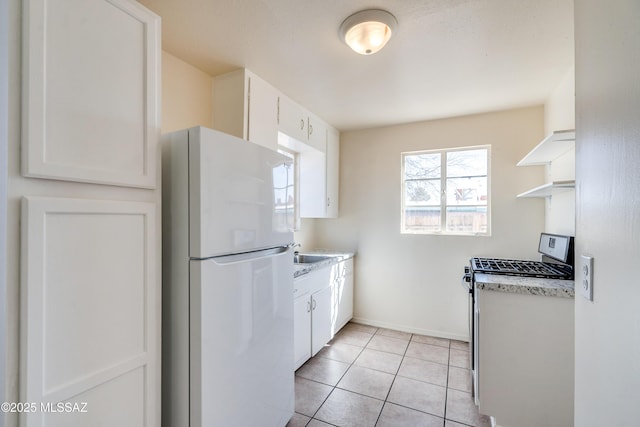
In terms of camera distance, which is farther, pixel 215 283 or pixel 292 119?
pixel 292 119

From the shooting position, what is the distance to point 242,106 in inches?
80.0

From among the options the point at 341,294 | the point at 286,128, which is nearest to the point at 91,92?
the point at 286,128

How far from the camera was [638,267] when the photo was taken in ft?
2.03

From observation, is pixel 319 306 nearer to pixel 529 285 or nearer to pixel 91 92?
pixel 529 285

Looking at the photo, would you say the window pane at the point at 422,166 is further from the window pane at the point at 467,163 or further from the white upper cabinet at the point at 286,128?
the white upper cabinet at the point at 286,128

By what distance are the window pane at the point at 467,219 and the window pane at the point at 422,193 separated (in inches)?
8.0

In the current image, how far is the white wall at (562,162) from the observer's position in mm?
2027

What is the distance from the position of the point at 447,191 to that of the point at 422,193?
26 cm

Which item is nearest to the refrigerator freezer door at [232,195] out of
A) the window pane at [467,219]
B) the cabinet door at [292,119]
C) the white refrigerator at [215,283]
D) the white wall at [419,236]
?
the white refrigerator at [215,283]

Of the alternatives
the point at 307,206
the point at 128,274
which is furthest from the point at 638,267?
the point at 307,206

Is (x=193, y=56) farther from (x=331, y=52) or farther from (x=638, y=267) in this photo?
(x=638, y=267)

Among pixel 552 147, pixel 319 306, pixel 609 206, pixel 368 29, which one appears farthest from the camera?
pixel 319 306

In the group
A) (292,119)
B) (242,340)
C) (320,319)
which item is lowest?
(320,319)

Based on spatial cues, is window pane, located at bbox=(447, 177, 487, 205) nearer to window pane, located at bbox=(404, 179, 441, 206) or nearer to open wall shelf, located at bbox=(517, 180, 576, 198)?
window pane, located at bbox=(404, 179, 441, 206)
